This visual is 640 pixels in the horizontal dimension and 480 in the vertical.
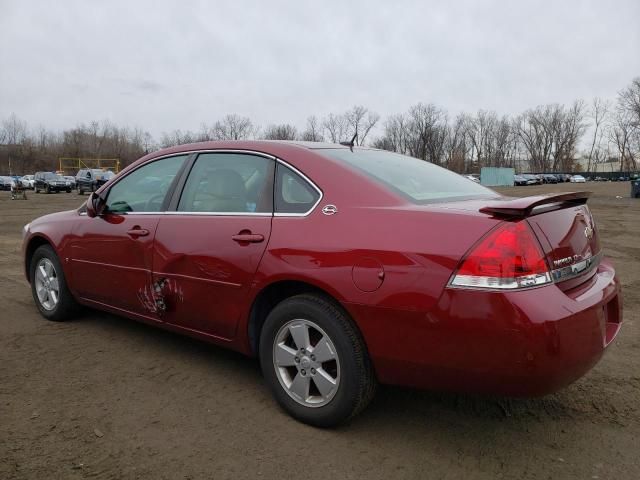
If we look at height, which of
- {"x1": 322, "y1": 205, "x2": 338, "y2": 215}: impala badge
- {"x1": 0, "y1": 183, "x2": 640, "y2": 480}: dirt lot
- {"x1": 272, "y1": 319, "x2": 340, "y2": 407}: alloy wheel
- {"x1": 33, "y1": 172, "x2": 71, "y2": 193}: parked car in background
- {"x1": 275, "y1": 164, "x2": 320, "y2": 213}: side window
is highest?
{"x1": 33, "y1": 172, "x2": 71, "y2": 193}: parked car in background

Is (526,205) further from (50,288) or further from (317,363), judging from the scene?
(50,288)

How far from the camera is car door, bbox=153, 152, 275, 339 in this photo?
3.05m

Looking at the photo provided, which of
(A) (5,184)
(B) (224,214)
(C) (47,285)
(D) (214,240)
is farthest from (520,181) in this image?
(D) (214,240)

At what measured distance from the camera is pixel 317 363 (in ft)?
9.04

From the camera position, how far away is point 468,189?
11.1 ft

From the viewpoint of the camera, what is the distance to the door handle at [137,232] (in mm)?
3654

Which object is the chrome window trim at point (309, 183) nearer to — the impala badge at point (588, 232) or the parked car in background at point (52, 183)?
the impala badge at point (588, 232)

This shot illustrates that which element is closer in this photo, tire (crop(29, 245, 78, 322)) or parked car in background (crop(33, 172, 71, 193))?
tire (crop(29, 245, 78, 322))

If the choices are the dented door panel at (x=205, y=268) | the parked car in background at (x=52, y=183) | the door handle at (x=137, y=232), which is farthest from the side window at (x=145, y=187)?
the parked car in background at (x=52, y=183)

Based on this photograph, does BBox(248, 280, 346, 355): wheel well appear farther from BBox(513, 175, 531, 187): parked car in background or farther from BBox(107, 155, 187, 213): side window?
BBox(513, 175, 531, 187): parked car in background

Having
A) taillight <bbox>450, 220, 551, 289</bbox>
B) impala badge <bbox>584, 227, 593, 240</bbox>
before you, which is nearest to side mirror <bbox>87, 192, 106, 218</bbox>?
taillight <bbox>450, 220, 551, 289</bbox>

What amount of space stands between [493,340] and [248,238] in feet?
4.83

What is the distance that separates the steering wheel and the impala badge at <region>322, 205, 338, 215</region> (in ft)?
4.84

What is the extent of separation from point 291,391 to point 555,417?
4.94ft
